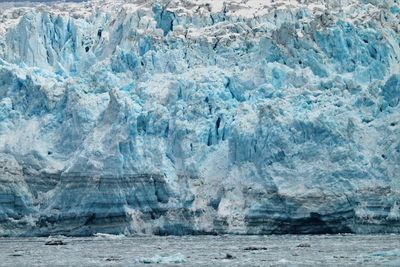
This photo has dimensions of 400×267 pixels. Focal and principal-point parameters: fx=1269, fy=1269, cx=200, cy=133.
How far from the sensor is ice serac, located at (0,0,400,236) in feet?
112

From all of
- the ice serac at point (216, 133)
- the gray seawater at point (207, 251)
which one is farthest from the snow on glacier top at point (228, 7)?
the gray seawater at point (207, 251)

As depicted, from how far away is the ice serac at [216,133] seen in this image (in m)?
34.1

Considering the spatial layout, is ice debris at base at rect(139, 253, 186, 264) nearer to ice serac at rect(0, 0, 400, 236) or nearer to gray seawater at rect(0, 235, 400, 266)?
gray seawater at rect(0, 235, 400, 266)

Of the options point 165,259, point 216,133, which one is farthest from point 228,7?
point 165,259

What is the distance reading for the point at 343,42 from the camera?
3772 cm

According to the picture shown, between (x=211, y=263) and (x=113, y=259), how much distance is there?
277 centimetres

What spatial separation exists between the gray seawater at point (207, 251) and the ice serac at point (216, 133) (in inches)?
26.1

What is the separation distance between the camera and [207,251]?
2986cm

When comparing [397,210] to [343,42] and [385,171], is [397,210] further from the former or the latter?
[343,42]

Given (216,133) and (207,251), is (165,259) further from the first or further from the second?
(216,133)

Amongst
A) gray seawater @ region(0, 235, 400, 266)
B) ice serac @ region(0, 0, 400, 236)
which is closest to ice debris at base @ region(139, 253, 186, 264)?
gray seawater @ region(0, 235, 400, 266)

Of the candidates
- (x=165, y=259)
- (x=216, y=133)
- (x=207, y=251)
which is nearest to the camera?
(x=165, y=259)

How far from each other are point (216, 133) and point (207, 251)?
23.6 ft

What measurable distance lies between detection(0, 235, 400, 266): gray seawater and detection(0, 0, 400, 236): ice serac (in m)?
0.66
